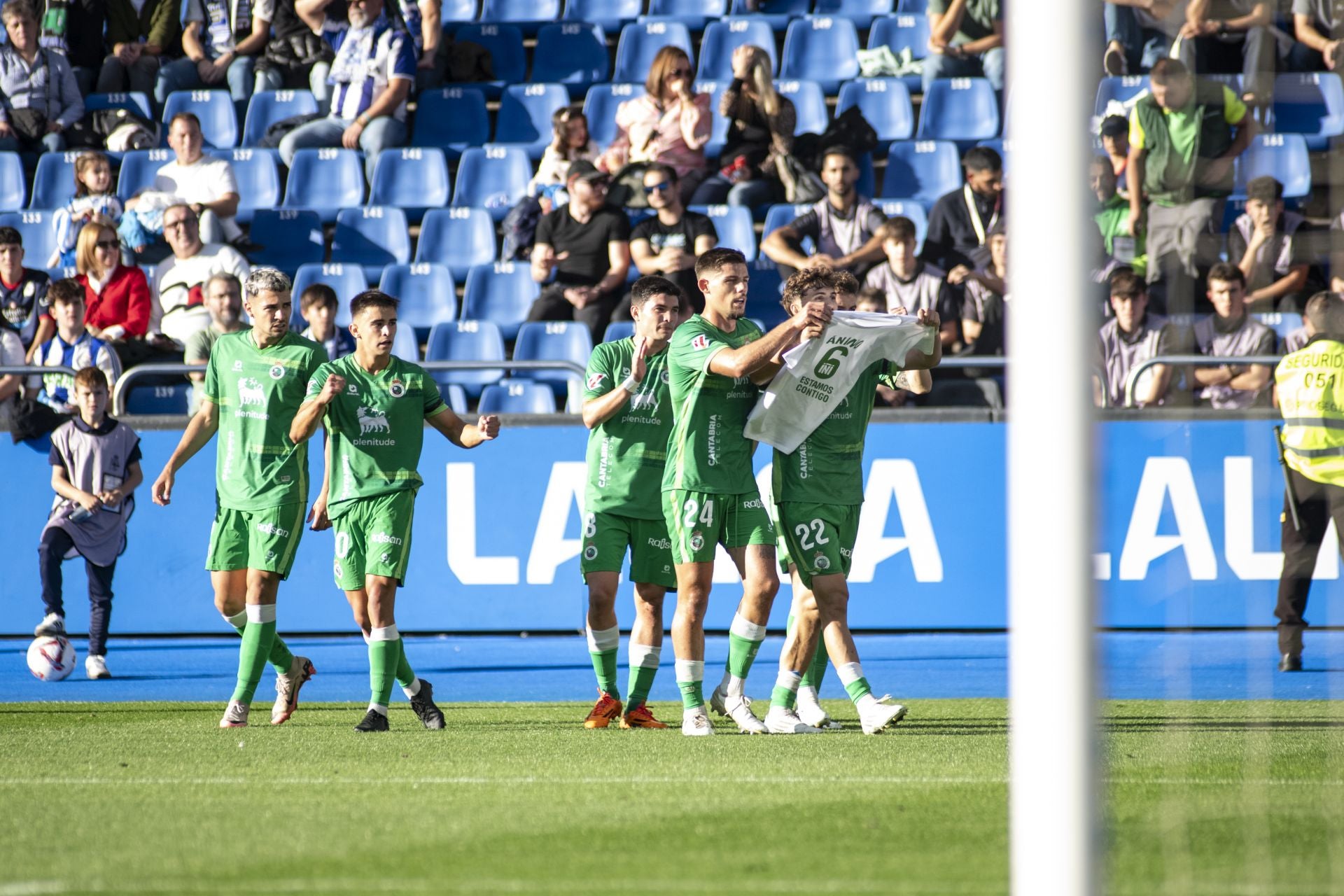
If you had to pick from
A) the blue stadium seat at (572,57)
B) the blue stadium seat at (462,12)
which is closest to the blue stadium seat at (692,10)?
the blue stadium seat at (572,57)

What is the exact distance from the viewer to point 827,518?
7.63 metres

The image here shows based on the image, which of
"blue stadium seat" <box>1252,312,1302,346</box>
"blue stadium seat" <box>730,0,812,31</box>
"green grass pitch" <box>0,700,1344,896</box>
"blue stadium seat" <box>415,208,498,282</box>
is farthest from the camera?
"blue stadium seat" <box>730,0,812,31</box>

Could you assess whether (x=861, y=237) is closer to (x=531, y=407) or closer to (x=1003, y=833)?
(x=531, y=407)

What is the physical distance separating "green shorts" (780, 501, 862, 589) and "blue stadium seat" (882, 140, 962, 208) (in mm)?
6897

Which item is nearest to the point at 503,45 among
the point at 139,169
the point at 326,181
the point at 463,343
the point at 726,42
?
the point at 726,42

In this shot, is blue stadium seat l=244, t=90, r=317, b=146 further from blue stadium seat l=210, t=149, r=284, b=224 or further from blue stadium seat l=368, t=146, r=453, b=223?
blue stadium seat l=368, t=146, r=453, b=223

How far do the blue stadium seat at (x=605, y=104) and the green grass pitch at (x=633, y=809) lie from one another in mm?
8049

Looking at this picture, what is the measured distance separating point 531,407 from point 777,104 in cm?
336

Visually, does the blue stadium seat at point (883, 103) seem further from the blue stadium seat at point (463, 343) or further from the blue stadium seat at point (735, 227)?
the blue stadium seat at point (463, 343)

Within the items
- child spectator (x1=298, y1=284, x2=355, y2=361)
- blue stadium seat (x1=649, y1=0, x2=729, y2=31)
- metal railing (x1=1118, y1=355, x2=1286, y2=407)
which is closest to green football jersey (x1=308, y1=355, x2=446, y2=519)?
child spectator (x1=298, y1=284, x2=355, y2=361)

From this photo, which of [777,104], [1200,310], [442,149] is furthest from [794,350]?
[442,149]

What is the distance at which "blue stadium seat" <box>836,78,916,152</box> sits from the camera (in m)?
14.7

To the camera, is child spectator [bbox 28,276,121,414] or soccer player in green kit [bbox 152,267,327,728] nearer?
soccer player in green kit [bbox 152,267,327,728]

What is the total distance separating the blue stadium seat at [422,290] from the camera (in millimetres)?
13805
